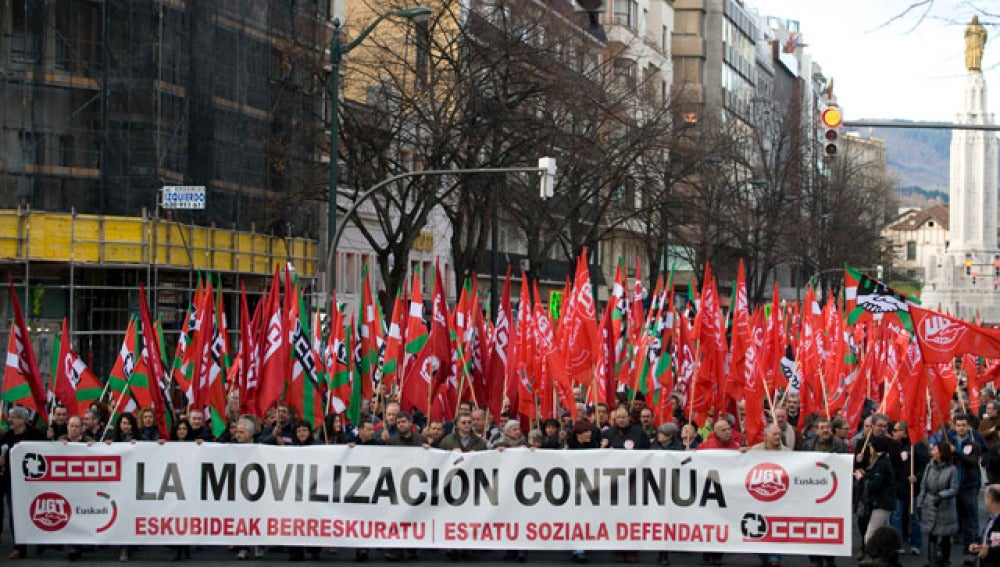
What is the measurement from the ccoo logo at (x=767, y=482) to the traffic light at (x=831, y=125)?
6.44 m

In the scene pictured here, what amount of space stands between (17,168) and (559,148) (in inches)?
568

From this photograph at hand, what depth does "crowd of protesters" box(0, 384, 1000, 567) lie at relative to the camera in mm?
15320

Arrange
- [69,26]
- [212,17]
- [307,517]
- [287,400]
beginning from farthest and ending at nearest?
[212,17] < [69,26] < [287,400] < [307,517]

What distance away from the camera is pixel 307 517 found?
1493 cm

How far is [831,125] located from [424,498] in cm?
825

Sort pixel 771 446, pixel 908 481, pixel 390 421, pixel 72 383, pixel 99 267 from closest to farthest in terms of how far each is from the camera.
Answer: pixel 771 446 < pixel 390 421 < pixel 908 481 < pixel 72 383 < pixel 99 267

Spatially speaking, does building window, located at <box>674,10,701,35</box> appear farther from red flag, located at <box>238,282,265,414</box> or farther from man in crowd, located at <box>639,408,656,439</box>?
man in crowd, located at <box>639,408,656,439</box>

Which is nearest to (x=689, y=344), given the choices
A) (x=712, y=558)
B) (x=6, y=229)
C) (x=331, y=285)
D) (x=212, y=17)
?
(x=331, y=285)

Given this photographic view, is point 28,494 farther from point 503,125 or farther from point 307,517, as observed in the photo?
point 503,125

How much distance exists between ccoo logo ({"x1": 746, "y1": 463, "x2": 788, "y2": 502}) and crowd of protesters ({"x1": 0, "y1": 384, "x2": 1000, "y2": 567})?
221 millimetres

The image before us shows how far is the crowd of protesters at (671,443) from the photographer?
50.3ft

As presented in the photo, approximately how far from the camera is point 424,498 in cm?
1497

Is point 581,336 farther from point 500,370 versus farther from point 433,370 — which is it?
point 433,370

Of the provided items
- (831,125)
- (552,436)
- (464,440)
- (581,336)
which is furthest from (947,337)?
(581,336)
